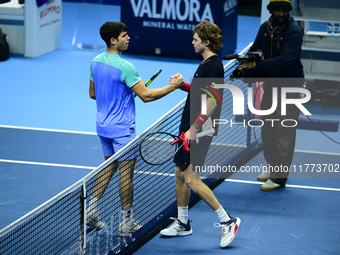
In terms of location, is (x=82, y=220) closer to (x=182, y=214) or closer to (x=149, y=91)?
(x=182, y=214)

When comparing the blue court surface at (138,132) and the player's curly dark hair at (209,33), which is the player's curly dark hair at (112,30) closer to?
the player's curly dark hair at (209,33)

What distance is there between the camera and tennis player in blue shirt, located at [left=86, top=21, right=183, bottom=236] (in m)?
4.59

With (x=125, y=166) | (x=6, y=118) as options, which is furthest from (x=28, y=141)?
(x=125, y=166)

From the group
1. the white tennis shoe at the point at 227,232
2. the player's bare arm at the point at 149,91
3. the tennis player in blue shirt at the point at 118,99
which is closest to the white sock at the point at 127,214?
the tennis player in blue shirt at the point at 118,99

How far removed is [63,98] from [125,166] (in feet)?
17.9

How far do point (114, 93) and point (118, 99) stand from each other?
6 centimetres

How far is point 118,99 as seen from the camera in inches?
184

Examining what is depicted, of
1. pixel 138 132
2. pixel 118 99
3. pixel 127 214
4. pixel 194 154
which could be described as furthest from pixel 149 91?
pixel 138 132

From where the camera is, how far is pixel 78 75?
11445 mm

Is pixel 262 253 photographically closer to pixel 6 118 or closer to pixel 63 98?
pixel 6 118

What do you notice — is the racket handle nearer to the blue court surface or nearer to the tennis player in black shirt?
the tennis player in black shirt

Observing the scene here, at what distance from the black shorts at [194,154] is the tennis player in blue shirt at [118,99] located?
0.41m

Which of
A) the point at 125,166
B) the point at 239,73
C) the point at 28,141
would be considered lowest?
the point at 28,141

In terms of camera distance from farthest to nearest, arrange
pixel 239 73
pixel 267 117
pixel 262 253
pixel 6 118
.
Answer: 1. pixel 6 118
2. pixel 267 117
3. pixel 239 73
4. pixel 262 253
